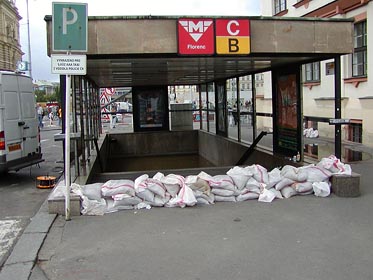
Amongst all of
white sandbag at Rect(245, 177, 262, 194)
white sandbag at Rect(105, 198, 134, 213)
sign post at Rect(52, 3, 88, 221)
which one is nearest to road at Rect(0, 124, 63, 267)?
sign post at Rect(52, 3, 88, 221)

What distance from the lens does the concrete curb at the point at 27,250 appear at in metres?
4.21

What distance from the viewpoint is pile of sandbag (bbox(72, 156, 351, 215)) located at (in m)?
6.36

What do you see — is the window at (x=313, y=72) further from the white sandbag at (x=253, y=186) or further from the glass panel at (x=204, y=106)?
the white sandbag at (x=253, y=186)

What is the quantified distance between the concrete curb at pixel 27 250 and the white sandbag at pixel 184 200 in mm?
1601

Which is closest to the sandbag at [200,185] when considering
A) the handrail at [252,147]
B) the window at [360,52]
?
the handrail at [252,147]

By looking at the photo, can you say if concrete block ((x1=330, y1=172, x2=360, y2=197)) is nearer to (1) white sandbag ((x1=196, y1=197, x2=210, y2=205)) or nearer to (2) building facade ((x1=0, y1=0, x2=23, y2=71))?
(1) white sandbag ((x1=196, y1=197, x2=210, y2=205))

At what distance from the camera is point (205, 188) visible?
21.8 ft

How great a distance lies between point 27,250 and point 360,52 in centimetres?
1338

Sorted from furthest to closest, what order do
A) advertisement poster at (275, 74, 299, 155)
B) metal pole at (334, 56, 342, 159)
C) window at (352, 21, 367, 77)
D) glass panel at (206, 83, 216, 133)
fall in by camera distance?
glass panel at (206, 83, 216, 133) → window at (352, 21, 367, 77) → advertisement poster at (275, 74, 299, 155) → metal pole at (334, 56, 342, 159)

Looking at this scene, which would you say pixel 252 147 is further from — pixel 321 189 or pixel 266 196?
pixel 266 196

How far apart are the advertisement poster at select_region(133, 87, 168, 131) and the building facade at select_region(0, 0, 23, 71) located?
63563 millimetres

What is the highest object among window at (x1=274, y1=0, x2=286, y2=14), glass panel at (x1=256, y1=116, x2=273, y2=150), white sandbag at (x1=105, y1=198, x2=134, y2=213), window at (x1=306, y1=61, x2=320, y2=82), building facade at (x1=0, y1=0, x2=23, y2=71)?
building facade at (x1=0, y1=0, x2=23, y2=71)

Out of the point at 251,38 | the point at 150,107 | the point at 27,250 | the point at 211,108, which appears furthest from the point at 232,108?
the point at 27,250

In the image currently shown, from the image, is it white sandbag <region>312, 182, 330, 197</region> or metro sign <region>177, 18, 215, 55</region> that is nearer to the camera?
white sandbag <region>312, 182, 330, 197</region>
